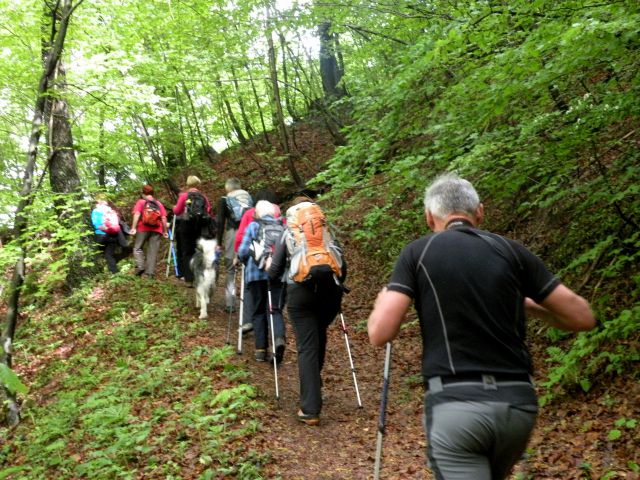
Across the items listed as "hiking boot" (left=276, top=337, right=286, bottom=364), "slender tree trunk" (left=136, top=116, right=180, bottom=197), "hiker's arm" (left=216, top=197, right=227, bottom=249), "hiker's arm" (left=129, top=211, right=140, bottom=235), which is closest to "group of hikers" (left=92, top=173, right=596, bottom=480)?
"hiking boot" (left=276, top=337, right=286, bottom=364)

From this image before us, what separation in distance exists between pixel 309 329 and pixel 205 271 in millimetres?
3960

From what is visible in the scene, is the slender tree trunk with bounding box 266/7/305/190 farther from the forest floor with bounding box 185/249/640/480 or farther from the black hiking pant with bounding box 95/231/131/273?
the forest floor with bounding box 185/249/640/480

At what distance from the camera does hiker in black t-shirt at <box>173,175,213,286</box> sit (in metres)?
10.4

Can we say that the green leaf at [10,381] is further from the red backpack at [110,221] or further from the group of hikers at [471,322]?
the red backpack at [110,221]

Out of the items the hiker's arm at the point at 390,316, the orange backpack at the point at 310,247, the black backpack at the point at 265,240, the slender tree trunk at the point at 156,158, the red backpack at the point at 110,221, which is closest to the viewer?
the hiker's arm at the point at 390,316

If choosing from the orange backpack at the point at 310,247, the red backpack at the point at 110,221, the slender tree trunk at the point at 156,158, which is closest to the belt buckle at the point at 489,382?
the orange backpack at the point at 310,247

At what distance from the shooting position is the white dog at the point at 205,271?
9539mm

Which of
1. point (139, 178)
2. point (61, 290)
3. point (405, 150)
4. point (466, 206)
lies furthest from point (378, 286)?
point (139, 178)

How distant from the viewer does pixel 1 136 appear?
18.4 meters

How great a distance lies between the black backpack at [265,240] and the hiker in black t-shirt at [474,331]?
4850 mm

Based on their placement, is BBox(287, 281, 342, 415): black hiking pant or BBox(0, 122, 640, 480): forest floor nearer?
BBox(0, 122, 640, 480): forest floor

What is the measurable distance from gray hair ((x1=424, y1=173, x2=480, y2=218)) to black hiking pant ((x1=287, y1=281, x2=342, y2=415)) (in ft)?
10.9

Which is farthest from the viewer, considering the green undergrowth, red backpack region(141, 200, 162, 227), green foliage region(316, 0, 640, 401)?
red backpack region(141, 200, 162, 227)

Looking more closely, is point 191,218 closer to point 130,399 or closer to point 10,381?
point 130,399
